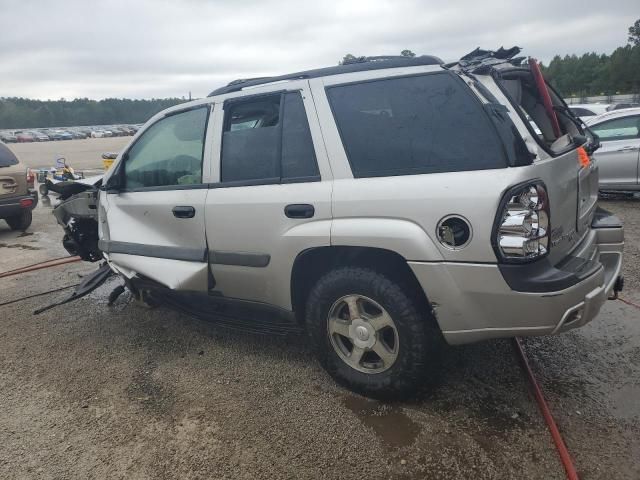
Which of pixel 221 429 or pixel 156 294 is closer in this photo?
pixel 221 429

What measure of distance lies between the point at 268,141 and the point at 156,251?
126cm

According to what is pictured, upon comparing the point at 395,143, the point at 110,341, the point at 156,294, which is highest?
the point at 395,143

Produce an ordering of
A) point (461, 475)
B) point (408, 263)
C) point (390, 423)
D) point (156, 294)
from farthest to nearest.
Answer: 1. point (156, 294)
2. point (390, 423)
3. point (408, 263)
4. point (461, 475)

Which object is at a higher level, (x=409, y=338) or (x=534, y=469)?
(x=409, y=338)

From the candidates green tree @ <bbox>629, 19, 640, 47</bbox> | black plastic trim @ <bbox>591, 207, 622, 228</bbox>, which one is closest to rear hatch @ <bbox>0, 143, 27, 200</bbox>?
black plastic trim @ <bbox>591, 207, 622, 228</bbox>

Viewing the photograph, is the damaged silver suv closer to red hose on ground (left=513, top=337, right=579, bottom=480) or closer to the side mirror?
the side mirror

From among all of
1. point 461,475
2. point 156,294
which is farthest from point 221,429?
point 156,294

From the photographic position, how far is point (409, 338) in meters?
2.70

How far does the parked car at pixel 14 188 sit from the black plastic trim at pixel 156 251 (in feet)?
15.3

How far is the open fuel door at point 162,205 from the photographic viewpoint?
3469 millimetres

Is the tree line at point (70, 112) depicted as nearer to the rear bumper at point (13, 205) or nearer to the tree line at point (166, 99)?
the tree line at point (166, 99)

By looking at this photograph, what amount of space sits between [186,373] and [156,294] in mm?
836

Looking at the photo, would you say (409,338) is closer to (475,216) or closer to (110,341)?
(475,216)

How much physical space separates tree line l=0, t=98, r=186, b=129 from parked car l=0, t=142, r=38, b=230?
9594 cm
